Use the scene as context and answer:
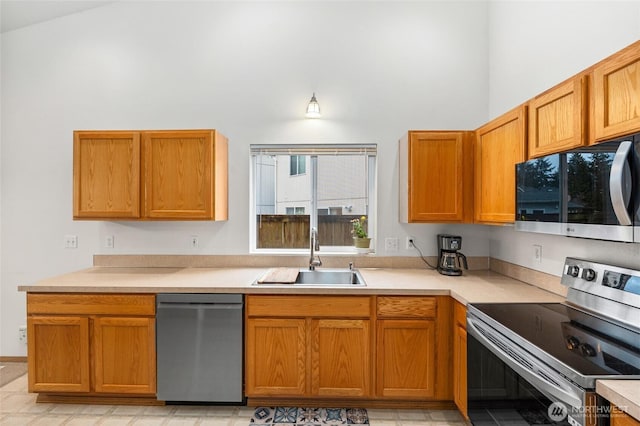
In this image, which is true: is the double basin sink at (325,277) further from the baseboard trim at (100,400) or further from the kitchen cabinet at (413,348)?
the baseboard trim at (100,400)

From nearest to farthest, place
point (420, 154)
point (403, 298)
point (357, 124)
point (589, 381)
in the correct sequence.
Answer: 1. point (589, 381)
2. point (403, 298)
3. point (420, 154)
4. point (357, 124)

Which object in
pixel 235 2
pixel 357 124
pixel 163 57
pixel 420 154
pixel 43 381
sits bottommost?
pixel 43 381

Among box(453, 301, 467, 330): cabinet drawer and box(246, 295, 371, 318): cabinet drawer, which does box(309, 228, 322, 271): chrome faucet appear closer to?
box(246, 295, 371, 318): cabinet drawer

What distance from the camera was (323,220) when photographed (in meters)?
3.20

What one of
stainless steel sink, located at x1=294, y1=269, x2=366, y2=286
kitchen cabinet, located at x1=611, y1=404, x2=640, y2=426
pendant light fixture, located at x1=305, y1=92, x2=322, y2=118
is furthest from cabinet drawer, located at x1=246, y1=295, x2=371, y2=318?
pendant light fixture, located at x1=305, y1=92, x2=322, y2=118

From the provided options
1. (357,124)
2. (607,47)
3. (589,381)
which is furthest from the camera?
(357,124)

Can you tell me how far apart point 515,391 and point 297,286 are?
1336 mm

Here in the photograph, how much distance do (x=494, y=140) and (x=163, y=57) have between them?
2819mm

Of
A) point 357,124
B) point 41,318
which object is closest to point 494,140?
point 357,124

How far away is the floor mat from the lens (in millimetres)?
2758

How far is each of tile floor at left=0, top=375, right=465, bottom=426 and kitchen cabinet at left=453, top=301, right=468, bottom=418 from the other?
0.22 meters

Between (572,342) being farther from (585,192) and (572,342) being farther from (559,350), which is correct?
(585,192)

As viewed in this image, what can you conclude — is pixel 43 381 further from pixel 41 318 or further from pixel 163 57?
pixel 163 57

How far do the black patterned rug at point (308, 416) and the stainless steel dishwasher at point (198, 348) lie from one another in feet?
0.70
